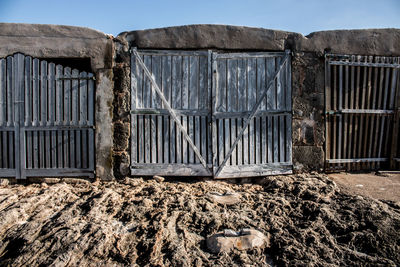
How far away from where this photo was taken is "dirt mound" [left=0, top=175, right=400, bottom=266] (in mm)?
2658

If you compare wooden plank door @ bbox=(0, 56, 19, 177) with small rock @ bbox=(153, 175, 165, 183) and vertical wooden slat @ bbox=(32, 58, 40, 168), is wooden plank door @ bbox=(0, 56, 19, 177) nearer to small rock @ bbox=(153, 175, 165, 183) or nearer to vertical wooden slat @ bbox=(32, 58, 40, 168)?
vertical wooden slat @ bbox=(32, 58, 40, 168)

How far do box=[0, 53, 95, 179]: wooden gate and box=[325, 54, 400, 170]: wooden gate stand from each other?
179 inches

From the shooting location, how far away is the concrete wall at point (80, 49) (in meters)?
4.44

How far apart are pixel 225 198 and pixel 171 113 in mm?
1762

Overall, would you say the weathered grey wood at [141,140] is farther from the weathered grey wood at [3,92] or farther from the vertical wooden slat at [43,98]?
the weathered grey wood at [3,92]

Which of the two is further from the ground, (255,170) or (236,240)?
(255,170)

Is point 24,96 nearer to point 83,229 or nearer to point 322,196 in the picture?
point 83,229

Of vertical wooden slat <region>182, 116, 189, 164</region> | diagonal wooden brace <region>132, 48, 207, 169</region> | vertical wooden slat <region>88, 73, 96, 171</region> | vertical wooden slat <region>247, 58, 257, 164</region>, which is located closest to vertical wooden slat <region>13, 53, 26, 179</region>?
vertical wooden slat <region>88, 73, 96, 171</region>

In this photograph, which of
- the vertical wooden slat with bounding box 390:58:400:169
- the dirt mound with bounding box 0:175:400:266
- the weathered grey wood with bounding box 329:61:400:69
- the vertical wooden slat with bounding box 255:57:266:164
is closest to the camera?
the dirt mound with bounding box 0:175:400:266

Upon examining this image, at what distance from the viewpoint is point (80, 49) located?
445 cm

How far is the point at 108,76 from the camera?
175 inches

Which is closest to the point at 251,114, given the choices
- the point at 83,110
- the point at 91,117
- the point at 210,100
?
the point at 210,100

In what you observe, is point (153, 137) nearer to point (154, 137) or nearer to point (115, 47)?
point (154, 137)

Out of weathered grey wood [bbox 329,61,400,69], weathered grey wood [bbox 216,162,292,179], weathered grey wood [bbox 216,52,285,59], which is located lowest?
weathered grey wood [bbox 216,162,292,179]
